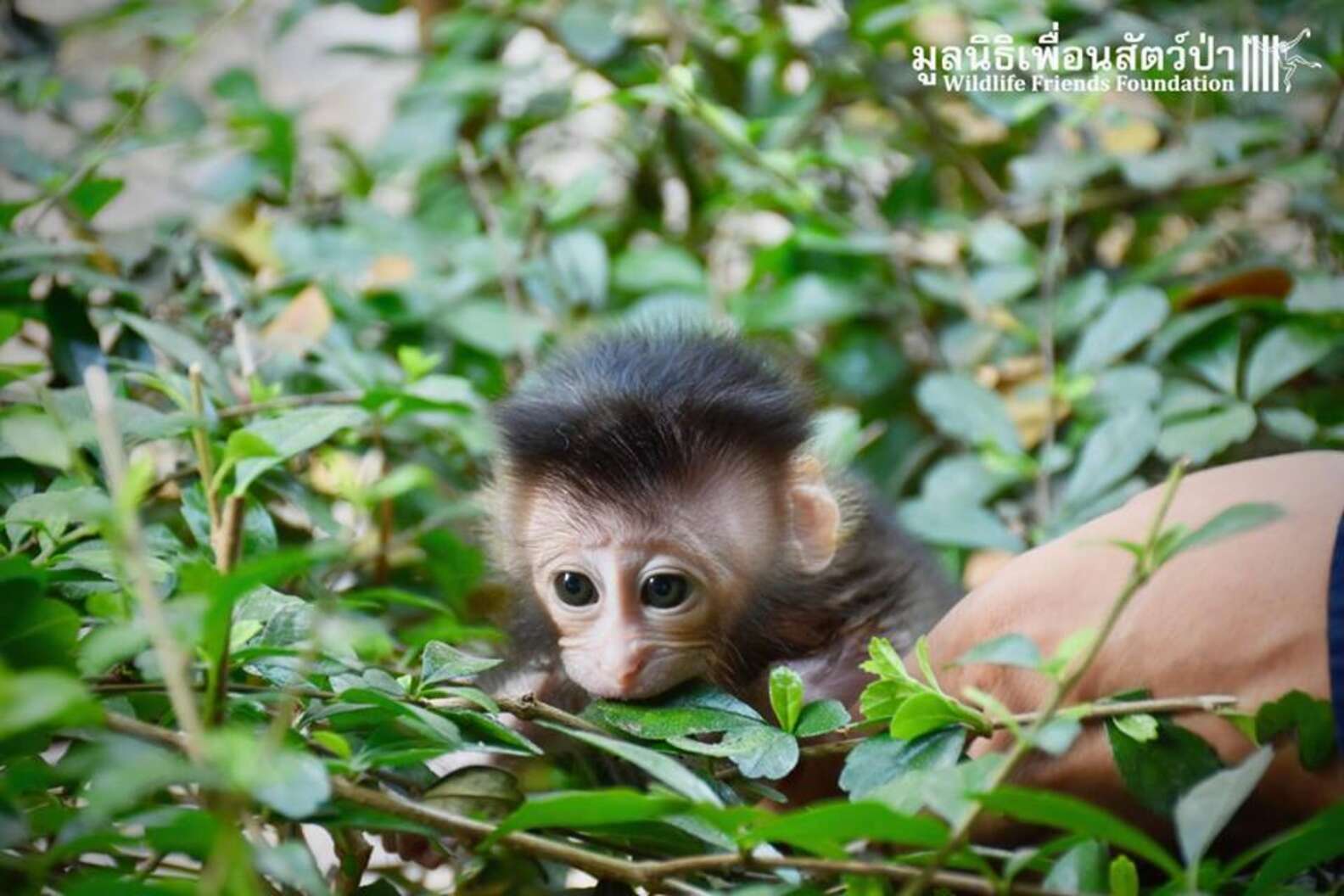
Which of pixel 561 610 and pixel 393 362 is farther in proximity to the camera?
pixel 393 362

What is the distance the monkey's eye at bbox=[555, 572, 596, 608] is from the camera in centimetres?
193

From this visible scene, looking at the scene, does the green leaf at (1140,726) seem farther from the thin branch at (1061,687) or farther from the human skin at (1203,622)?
the thin branch at (1061,687)

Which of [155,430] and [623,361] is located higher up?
[155,430]

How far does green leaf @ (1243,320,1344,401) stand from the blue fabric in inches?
42.5

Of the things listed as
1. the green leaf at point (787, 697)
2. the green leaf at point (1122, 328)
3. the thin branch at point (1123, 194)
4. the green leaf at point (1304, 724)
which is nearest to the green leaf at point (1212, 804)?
the green leaf at point (1304, 724)

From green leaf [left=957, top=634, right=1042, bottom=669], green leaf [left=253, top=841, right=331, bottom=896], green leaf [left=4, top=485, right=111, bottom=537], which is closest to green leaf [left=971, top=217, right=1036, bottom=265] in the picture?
green leaf [left=957, top=634, right=1042, bottom=669]

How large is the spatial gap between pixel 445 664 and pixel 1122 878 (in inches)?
25.4

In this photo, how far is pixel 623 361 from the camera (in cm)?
200

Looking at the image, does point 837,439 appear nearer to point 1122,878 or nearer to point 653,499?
point 653,499

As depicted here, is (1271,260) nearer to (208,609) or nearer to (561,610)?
(561,610)

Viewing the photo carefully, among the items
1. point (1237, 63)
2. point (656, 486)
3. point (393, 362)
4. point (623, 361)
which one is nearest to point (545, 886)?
point (656, 486)

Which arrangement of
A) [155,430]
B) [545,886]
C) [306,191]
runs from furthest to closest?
[306,191] → [155,430] → [545,886]

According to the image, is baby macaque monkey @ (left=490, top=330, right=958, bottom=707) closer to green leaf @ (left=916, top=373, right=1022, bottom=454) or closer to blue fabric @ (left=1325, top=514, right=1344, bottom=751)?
green leaf @ (left=916, top=373, right=1022, bottom=454)

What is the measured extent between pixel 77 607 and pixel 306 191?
204 cm
